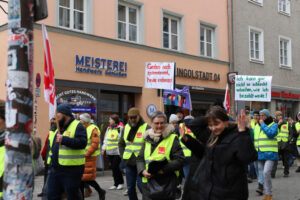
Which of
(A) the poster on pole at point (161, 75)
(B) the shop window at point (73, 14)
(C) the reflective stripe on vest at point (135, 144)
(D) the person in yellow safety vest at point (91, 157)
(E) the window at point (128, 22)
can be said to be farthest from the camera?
(E) the window at point (128, 22)

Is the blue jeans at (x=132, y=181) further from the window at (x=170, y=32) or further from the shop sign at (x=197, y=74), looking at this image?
the window at (x=170, y=32)

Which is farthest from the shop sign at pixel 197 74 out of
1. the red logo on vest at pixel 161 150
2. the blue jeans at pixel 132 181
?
the red logo on vest at pixel 161 150

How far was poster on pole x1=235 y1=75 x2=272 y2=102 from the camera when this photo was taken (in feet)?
38.3

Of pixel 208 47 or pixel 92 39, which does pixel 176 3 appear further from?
pixel 92 39

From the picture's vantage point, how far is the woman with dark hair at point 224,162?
146 inches

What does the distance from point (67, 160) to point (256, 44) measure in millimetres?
17021

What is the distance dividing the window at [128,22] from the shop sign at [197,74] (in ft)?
8.19

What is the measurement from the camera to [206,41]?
18203 mm

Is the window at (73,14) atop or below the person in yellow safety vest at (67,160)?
atop

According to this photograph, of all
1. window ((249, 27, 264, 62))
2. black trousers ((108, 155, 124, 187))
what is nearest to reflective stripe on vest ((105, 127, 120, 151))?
black trousers ((108, 155, 124, 187))

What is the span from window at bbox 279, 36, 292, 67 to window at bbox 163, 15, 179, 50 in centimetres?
836

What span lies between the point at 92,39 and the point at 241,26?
9112 mm

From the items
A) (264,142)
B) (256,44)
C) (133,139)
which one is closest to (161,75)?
(264,142)

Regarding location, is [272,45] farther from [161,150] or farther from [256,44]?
[161,150]
